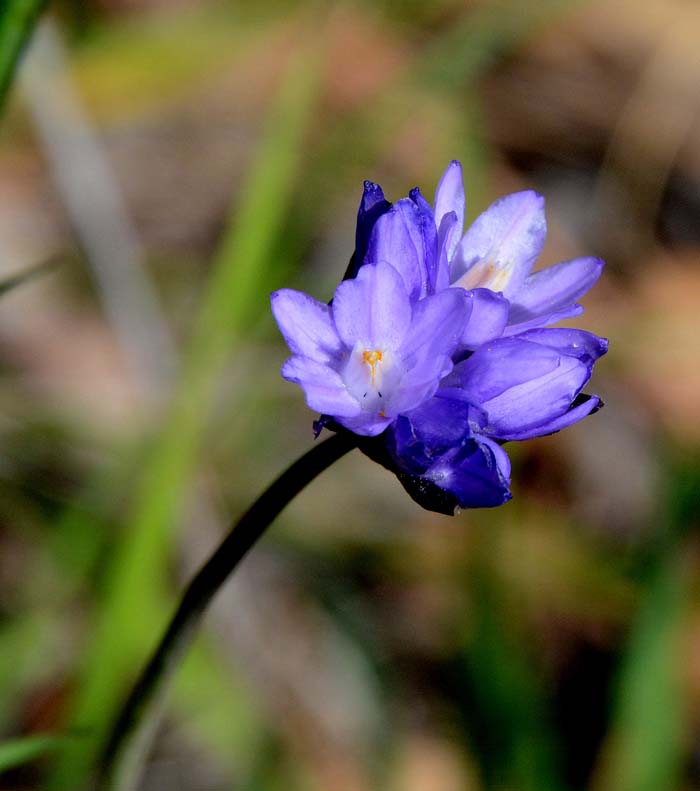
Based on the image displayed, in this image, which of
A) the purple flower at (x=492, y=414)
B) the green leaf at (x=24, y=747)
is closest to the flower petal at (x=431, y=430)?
the purple flower at (x=492, y=414)

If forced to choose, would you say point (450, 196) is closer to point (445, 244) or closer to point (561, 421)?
point (445, 244)

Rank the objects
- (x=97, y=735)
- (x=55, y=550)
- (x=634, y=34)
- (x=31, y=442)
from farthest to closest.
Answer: (x=634, y=34) < (x=31, y=442) < (x=55, y=550) < (x=97, y=735)

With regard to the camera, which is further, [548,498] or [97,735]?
[548,498]

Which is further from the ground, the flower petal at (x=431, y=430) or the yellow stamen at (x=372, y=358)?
the yellow stamen at (x=372, y=358)

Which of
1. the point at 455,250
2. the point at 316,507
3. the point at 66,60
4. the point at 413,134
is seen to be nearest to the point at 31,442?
the point at 316,507

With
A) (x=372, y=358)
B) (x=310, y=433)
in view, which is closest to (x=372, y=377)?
(x=372, y=358)

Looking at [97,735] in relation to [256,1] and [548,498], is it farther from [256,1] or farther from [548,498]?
[256,1]

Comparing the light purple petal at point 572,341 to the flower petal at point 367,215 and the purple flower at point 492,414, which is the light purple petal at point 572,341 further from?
the flower petal at point 367,215
